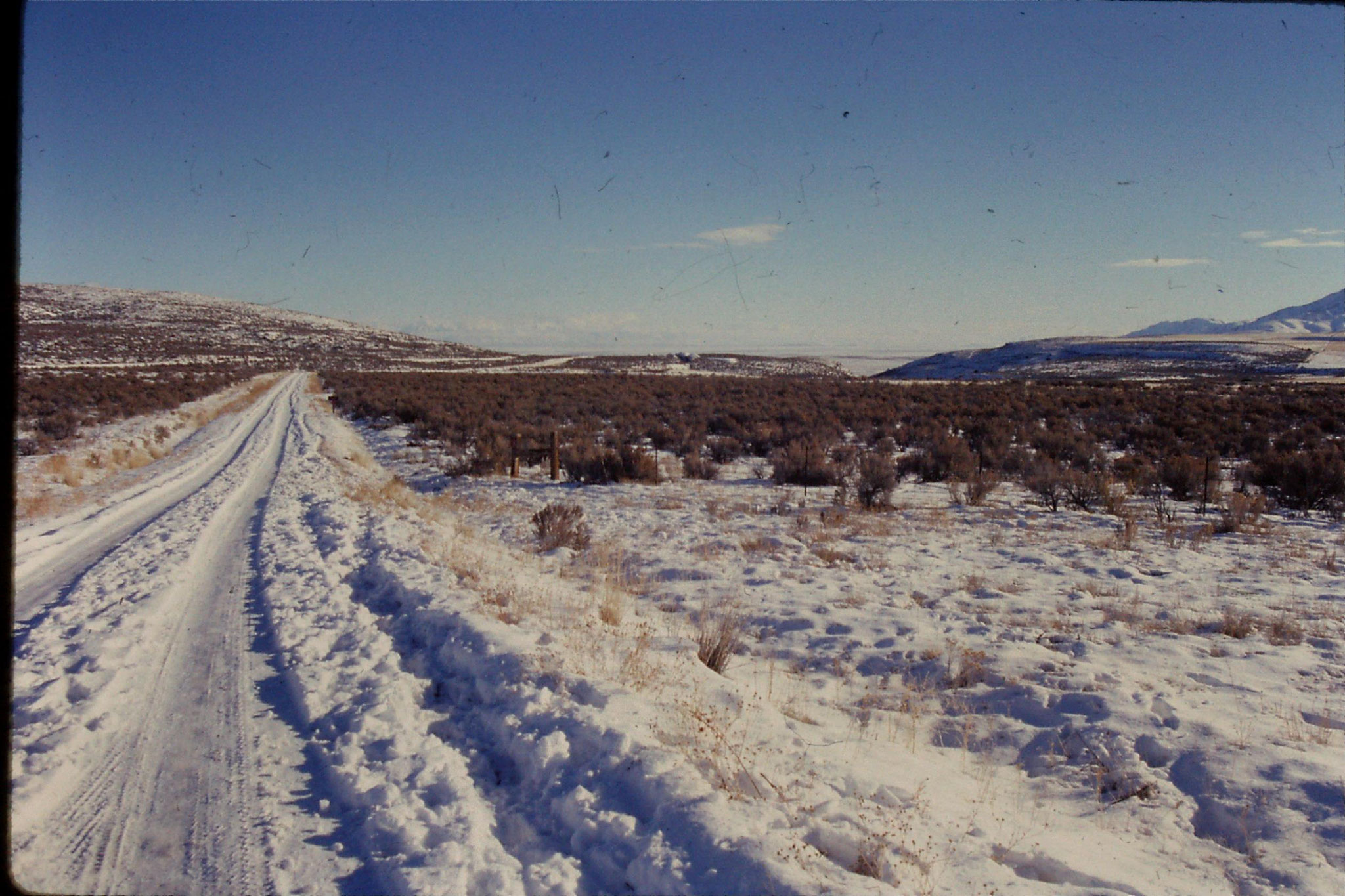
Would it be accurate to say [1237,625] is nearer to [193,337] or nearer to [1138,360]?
[1138,360]

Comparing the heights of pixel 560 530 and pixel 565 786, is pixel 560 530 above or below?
above

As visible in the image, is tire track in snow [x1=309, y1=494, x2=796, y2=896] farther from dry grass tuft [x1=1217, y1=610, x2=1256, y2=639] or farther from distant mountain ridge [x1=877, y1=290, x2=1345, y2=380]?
distant mountain ridge [x1=877, y1=290, x2=1345, y2=380]

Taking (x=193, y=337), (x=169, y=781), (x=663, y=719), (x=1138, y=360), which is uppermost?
(x=193, y=337)

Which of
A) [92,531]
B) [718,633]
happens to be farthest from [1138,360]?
[92,531]

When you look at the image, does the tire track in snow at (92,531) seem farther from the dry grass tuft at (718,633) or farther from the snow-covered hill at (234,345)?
the snow-covered hill at (234,345)

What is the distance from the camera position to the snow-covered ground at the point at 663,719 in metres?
2.97

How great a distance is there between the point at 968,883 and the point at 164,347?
10576 cm

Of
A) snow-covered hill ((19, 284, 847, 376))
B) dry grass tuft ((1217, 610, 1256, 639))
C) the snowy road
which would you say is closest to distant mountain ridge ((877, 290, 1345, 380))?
snow-covered hill ((19, 284, 847, 376))

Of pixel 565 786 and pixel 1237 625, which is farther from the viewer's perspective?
pixel 1237 625

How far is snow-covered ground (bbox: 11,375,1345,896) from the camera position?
9.75 ft

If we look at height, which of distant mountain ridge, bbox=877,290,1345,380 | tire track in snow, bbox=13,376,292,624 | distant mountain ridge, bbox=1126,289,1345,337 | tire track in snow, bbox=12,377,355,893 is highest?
distant mountain ridge, bbox=1126,289,1345,337

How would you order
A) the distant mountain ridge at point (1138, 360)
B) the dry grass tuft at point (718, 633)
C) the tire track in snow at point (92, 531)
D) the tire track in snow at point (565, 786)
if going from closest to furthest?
the tire track in snow at point (565, 786) < the dry grass tuft at point (718, 633) < the tire track in snow at point (92, 531) < the distant mountain ridge at point (1138, 360)

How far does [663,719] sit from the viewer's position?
13.3 ft

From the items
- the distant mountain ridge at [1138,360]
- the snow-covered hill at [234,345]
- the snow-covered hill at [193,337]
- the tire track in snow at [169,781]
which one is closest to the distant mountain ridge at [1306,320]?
the distant mountain ridge at [1138,360]
